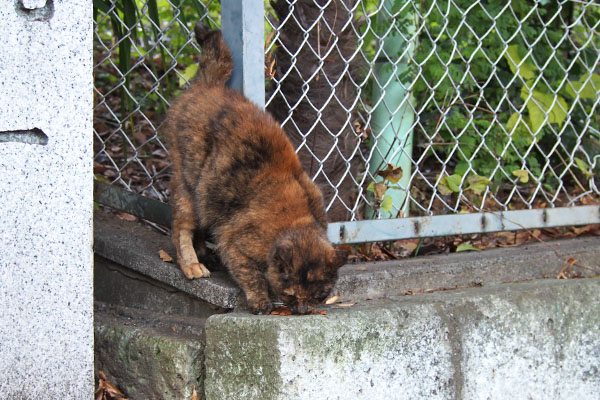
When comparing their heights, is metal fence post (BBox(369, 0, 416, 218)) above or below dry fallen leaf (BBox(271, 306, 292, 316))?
above

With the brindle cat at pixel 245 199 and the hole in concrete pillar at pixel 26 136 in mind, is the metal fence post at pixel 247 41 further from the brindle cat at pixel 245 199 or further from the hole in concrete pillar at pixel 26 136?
the hole in concrete pillar at pixel 26 136

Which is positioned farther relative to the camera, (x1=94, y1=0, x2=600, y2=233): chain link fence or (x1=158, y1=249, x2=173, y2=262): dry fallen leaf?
(x1=94, y1=0, x2=600, y2=233): chain link fence

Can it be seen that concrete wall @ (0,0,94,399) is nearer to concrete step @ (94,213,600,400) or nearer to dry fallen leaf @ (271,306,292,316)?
concrete step @ (94,213,600,400)

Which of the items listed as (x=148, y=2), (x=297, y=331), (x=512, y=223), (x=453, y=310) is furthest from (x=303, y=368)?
(x=148, y=2)

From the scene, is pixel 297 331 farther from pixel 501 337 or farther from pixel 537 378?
pixel 537 378

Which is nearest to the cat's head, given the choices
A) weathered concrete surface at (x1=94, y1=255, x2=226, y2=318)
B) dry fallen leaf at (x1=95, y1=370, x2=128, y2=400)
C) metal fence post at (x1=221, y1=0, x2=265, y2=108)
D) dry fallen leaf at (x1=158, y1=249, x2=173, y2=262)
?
weathered concrete surface at (x1=94, y1=255, x2=226, y2=318)

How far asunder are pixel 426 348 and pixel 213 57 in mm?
1464

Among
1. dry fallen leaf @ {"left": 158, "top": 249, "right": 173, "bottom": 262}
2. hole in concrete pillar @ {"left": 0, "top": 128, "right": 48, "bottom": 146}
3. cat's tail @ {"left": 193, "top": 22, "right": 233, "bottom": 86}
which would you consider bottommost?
dry fallen leaf @ {"left": 158, "top": 249, "right": 173, "bottom": 262}

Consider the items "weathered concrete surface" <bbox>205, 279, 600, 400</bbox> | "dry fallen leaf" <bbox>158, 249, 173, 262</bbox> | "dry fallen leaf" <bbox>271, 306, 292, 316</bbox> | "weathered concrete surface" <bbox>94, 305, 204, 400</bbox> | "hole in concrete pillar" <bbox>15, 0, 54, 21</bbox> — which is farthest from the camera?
"dry fallen leaf" <bbox>158, 249, 173, 262</bbox>

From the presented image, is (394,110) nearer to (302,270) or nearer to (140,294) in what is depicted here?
(302,270)

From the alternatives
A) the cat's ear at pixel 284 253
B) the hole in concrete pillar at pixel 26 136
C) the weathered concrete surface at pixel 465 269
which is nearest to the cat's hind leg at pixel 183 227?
the cat's ear at pixel 284 253

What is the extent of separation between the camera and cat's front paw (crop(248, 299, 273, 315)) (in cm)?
278

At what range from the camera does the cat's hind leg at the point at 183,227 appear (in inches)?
119

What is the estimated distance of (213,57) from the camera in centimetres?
300
